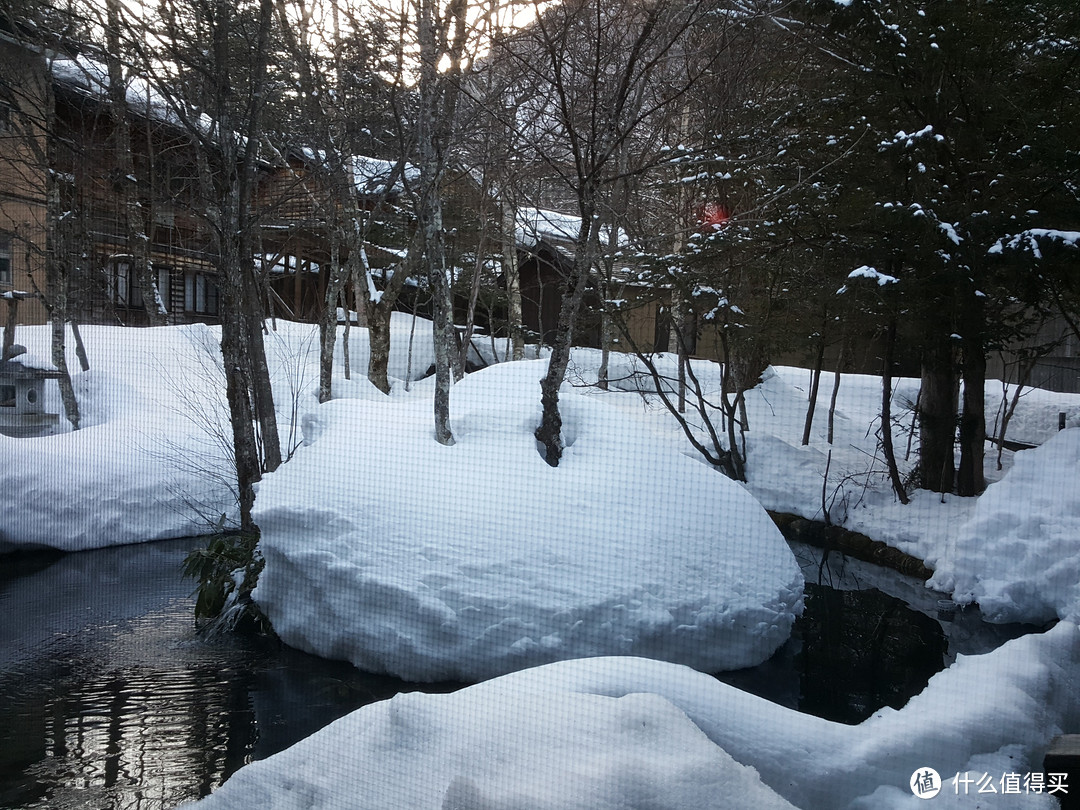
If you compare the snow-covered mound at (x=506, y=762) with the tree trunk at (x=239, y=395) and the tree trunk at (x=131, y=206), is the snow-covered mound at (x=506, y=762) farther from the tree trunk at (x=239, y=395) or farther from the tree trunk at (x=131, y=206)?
the tree trunk at (x=131, y=206)

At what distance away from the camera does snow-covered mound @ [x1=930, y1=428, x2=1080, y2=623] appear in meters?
3.98

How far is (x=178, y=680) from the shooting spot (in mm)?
3525

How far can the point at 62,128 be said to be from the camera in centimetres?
898

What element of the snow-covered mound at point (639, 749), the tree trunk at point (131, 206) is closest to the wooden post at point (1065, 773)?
the snow-covered mound at point (639, 749)

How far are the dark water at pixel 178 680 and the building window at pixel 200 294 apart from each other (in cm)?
819

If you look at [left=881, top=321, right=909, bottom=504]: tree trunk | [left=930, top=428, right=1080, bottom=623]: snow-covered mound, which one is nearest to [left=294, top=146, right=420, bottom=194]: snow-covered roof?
[left=881, top=321, right=909, bottom=504]: tree trunk

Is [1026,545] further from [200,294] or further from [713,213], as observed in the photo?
[200,294]

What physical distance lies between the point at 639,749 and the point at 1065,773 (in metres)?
0.98

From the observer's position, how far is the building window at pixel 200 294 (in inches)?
493

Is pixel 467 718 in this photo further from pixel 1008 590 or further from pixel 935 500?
pixel 935 500

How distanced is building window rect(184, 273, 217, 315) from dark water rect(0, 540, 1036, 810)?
26.9 ft

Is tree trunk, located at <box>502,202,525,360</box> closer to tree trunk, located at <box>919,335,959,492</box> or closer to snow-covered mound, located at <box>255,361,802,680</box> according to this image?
tree trunk, located at <box>919,335,959,492</box>

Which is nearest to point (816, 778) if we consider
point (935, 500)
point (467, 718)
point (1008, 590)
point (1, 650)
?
point (467, 718)

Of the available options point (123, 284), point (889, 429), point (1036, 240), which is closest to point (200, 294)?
point (123, 284)
